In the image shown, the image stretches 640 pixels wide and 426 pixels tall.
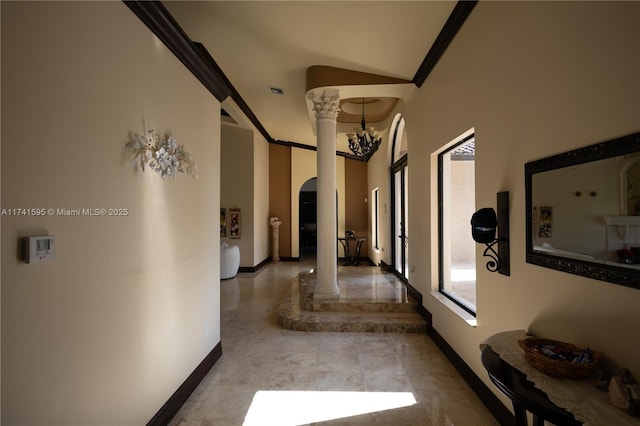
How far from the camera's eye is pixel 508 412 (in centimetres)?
216

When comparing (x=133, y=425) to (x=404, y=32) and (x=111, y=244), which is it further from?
(x=404, y=32)

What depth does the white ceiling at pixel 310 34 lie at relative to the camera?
2932 millimetres

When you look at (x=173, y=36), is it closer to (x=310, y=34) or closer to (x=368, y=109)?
(x=310, y=34)

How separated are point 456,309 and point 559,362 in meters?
1.94

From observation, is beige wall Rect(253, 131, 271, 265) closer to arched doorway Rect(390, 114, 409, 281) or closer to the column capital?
arched doorway Rect(390, 114, 409, 281)

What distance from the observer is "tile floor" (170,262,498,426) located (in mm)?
2402

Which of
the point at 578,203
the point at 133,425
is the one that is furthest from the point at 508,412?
the point at 133,425

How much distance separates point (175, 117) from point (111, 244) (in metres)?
1.19

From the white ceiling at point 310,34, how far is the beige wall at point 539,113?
18.4 inches

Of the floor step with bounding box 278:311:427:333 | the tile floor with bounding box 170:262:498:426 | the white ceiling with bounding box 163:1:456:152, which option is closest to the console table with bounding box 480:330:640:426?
the tile floor with bounding box 170:262:498:426

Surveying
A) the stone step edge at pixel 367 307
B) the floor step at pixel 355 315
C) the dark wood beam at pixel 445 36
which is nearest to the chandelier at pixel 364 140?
the dark wood beam at pixel 445 36

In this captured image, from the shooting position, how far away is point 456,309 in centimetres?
321

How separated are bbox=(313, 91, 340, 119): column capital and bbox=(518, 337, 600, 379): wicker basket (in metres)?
3.83

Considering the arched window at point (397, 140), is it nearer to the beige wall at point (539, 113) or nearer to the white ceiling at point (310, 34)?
the white ceiling at point (310, 34)
